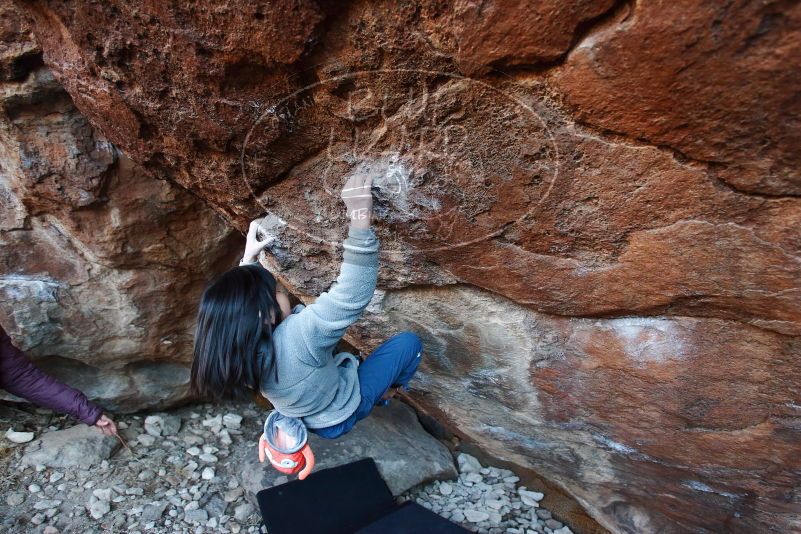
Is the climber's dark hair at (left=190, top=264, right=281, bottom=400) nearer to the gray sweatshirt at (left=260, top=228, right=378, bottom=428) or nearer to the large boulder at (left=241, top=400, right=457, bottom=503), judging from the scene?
the gray sweatshirt at (left=260, top=228, right=378, bottom=428)

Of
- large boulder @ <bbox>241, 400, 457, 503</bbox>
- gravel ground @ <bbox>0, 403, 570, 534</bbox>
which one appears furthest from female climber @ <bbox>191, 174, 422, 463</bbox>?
gravel ground @ <bbox>0, 403, 570, 534</bbox>

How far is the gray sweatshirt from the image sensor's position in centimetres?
121

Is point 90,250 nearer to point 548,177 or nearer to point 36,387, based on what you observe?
point 36,387

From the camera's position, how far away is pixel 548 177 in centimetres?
111

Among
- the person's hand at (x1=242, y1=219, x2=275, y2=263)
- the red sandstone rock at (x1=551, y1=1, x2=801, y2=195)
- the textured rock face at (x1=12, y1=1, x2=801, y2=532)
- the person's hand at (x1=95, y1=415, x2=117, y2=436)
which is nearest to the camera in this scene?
the red sandstone rock at (x1=551, y1=1, x2=801, y2=195)

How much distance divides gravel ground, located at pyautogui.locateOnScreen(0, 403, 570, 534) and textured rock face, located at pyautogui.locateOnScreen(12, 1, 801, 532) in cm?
58

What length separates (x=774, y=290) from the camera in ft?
3.51

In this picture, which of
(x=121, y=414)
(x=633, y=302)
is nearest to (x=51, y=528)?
(x=121, y=414)

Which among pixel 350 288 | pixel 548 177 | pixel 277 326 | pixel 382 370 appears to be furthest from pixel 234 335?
pixel 548 177

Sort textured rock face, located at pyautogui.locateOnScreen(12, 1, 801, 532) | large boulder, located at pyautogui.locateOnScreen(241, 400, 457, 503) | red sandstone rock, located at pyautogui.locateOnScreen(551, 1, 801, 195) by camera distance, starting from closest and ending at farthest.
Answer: red sandstone rock, located at pyautogui.locateOnScreen(551, 1, 801, 195) < textured rock face, located at pyautogui.locateOnScreen(12, 1, 801, 532) < large boulder, located at pyautogui.locateOnScreen(241, 400, 457, 503)

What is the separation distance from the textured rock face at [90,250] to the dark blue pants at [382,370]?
103 cm

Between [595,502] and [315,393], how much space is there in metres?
1.29

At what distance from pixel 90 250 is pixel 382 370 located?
1.38m

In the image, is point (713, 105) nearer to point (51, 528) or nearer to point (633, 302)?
point (633, 302)
